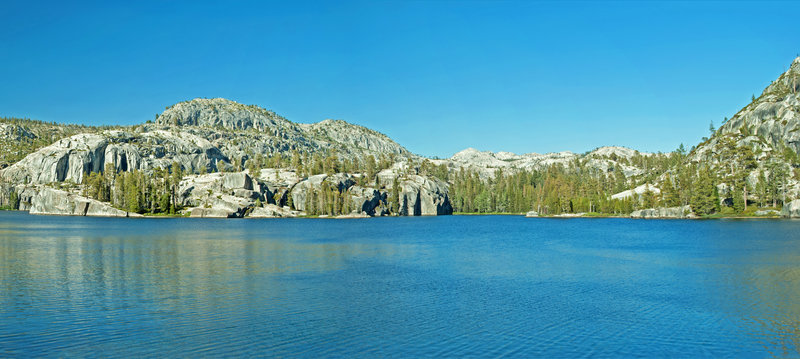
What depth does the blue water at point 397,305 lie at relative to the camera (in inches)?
1046

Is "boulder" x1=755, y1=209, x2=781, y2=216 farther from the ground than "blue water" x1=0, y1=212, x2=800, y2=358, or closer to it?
closer to it

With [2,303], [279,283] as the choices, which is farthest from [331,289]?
[2,303]

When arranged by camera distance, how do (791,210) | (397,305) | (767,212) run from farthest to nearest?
1. (767,212)
2. (791,210)
3. (397,305)

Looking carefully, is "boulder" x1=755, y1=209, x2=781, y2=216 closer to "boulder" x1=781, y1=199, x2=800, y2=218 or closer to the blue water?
"boulder" x1=781, y1=199, x2=800, y2=218

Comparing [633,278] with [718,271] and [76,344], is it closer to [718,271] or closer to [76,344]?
[718,271]

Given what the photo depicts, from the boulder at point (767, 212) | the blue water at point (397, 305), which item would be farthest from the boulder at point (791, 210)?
the blue water at point (397, 305)

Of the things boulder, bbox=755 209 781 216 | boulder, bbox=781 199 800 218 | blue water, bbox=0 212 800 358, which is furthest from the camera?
boulder, bbox=755 209 781 216

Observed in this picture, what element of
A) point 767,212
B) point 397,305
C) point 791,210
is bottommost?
point 767,212

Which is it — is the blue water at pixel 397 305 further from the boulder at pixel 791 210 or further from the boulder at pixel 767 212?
the boulder at pixel 767 212

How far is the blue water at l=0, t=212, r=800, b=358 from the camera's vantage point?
87.2 feet

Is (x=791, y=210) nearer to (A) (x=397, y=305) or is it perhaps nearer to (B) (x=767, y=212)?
(B) (x=767, y=212)

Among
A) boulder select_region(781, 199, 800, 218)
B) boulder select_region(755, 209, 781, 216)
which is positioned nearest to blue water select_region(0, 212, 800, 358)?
boulder select_region(781, 199, 800, 218)

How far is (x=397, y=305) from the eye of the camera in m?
36.5

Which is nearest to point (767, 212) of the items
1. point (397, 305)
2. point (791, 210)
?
point (791, 210)
